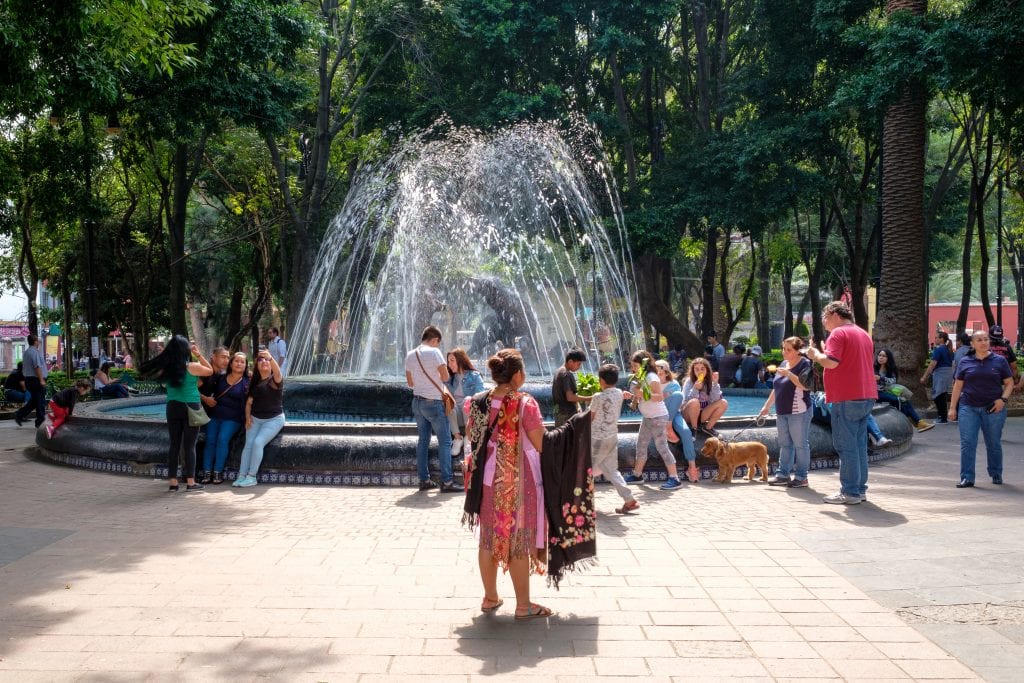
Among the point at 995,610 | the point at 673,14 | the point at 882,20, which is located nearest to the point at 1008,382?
the point at 995,610

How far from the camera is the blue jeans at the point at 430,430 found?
28.9 feet

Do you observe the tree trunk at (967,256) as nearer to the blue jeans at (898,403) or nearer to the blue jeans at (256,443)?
the blue jeans at (898,403)

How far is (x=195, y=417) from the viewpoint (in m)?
8.93

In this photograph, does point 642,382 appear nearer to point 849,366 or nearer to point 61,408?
point 849,366

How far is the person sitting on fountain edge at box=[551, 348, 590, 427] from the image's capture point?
7.66 metres

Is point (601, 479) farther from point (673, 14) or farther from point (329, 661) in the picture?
point (673, 14)

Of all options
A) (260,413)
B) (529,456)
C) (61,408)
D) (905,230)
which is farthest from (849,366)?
(905,230)

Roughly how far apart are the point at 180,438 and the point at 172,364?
0.73 meters

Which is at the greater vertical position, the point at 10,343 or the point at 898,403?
the point at 10,343

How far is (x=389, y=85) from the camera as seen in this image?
24.6m

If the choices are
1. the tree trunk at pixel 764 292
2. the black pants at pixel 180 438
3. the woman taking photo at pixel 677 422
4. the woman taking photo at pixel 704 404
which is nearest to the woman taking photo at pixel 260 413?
the black pants at pixel 180 438

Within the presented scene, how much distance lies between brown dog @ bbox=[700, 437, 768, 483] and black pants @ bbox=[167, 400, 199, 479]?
4.99 metres

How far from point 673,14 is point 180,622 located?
2164cm

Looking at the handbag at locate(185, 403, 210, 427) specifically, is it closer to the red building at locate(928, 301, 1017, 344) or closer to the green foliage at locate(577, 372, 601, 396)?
the green foliage at locate(577, 372, 601, 396)
